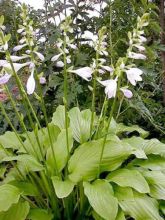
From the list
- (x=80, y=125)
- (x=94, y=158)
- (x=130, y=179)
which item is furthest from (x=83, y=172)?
(x=80, y=125)

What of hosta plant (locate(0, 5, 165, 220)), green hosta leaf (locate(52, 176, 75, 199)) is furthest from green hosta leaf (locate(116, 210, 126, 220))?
green hosta leaf (locate(52, 176, 75, 199))

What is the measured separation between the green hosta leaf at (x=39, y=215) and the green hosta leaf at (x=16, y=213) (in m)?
0.05

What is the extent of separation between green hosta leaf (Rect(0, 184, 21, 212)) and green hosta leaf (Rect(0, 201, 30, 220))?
0.07 meters

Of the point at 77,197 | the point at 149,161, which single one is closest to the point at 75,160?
the point at 77,197

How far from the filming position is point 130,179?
1.50 m

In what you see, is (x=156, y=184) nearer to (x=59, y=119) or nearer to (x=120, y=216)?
(x=120, y=216)

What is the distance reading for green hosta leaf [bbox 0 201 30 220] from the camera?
57.6 inches

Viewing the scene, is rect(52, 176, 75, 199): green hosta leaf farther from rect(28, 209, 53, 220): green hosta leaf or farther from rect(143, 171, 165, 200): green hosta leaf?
rect(143, 171, 165, 200): green hosta leaf

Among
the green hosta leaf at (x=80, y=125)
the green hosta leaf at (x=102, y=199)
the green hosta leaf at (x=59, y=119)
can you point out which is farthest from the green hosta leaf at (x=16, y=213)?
the green hosta leaf at (x=59, y=119)

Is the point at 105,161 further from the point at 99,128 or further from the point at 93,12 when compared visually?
the point at 93,12

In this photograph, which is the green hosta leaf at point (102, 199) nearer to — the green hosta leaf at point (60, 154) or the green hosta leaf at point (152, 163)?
Result: the green hosta leaf at point (60, 154)

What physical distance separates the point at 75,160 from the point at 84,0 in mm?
1338

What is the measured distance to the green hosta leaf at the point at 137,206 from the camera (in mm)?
1452

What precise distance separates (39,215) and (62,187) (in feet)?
0.69
